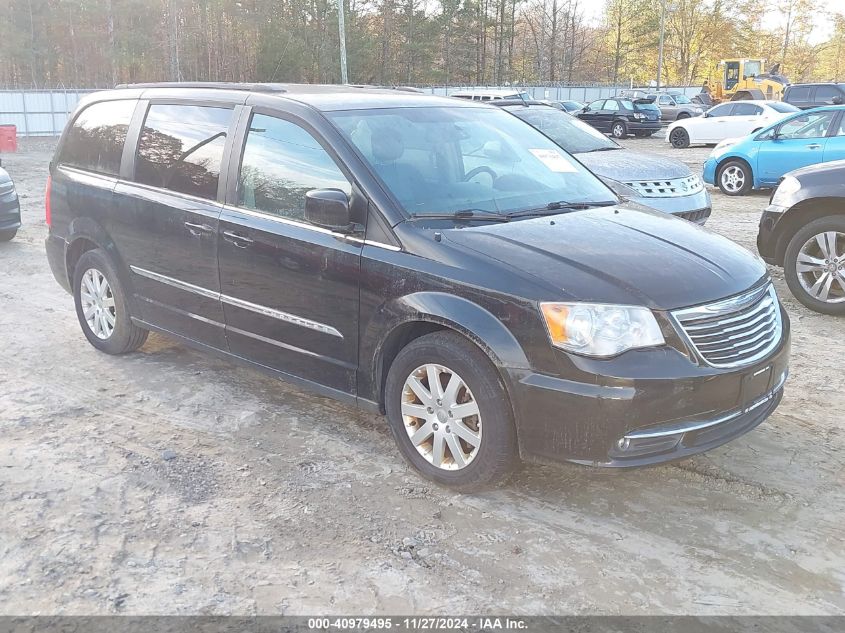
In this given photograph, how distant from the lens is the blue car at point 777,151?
12.6 m

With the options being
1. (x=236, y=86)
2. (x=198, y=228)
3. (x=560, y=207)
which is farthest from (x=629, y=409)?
(x=236, y=86)

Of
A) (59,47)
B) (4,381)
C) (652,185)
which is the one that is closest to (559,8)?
(59,47)

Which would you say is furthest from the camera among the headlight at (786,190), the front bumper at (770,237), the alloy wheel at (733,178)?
the alloy wheel at (733,178)

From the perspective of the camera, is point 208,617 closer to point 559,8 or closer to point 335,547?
point 335,547

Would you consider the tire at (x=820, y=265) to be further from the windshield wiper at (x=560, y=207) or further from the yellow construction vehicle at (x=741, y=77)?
the yellow construction vehicle at (x=741, y=77)

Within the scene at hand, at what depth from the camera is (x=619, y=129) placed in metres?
30.6

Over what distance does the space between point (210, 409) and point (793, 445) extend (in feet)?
Result: 10.8

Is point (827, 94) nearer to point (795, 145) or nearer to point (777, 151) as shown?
point (777, 151)

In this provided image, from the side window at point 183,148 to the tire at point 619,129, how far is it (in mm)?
27567

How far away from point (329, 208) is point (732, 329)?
1.91 m

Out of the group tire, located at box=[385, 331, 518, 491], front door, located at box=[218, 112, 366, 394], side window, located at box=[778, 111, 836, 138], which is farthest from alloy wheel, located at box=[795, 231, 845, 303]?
side window, located at box=[778, 111, 836, 138]

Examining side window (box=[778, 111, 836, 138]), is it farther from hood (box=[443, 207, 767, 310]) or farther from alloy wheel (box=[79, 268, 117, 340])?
alloy wheel (box=[79, 268, 117, 340])

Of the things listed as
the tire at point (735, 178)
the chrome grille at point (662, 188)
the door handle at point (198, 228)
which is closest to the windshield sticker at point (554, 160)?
the door handle at point (198, 228)

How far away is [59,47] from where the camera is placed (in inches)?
2092
